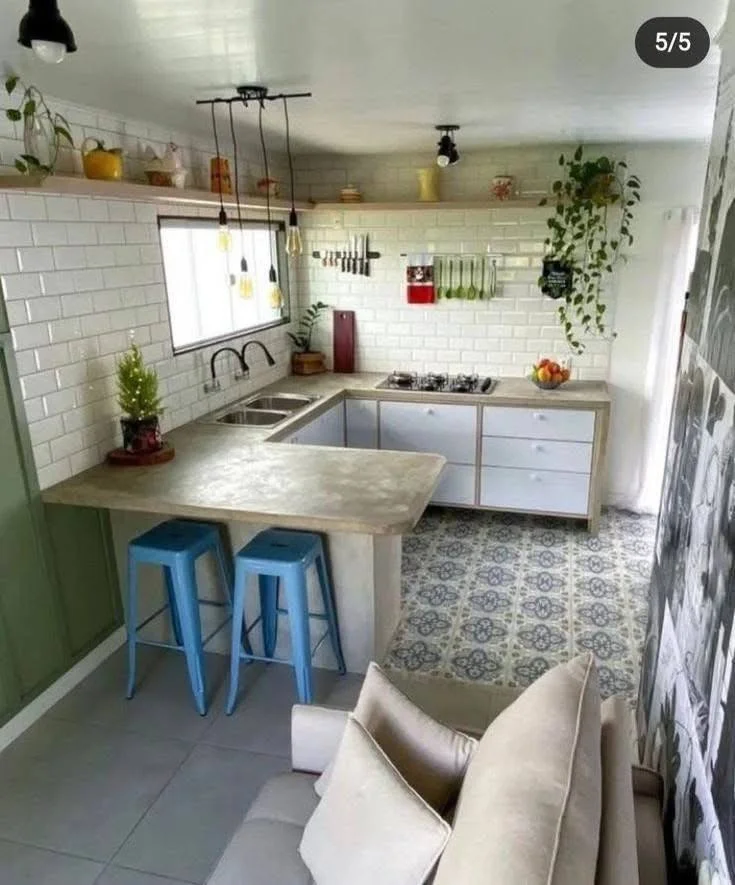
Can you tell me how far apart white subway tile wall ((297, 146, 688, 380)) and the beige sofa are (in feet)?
10.4

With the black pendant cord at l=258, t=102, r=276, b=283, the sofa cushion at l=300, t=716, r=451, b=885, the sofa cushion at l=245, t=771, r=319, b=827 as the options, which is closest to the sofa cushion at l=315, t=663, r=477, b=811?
the sofa cushion at l=300, t=716, r=451, b=885

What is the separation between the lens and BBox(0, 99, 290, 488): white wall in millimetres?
2359

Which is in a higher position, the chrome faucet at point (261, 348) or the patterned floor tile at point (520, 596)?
the chrome faucet at point (261, 348)

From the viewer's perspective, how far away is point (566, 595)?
3480 mm

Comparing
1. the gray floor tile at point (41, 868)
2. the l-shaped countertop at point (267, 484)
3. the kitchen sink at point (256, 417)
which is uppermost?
the l-shaped countertop at point (267, 484)

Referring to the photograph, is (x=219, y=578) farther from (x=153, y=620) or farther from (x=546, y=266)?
(x=546, y=266)

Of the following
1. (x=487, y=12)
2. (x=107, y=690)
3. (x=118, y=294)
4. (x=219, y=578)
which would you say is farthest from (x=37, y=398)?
(x=487, y=12)

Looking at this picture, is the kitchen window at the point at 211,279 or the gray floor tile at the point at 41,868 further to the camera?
the kitchen window at the point at 211,279

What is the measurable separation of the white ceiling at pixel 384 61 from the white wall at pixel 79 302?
1.31 feet

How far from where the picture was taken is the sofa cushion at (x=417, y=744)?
1.46m

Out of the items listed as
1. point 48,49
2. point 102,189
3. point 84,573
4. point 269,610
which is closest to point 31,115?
point 102,189

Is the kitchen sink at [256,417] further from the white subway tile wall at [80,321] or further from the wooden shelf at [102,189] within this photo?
the wooden shelf at [102,189]

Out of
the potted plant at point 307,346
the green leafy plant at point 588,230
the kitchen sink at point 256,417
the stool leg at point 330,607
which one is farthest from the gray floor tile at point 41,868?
the green leafy plant at point 588,230

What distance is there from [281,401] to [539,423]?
1591 millimetres
